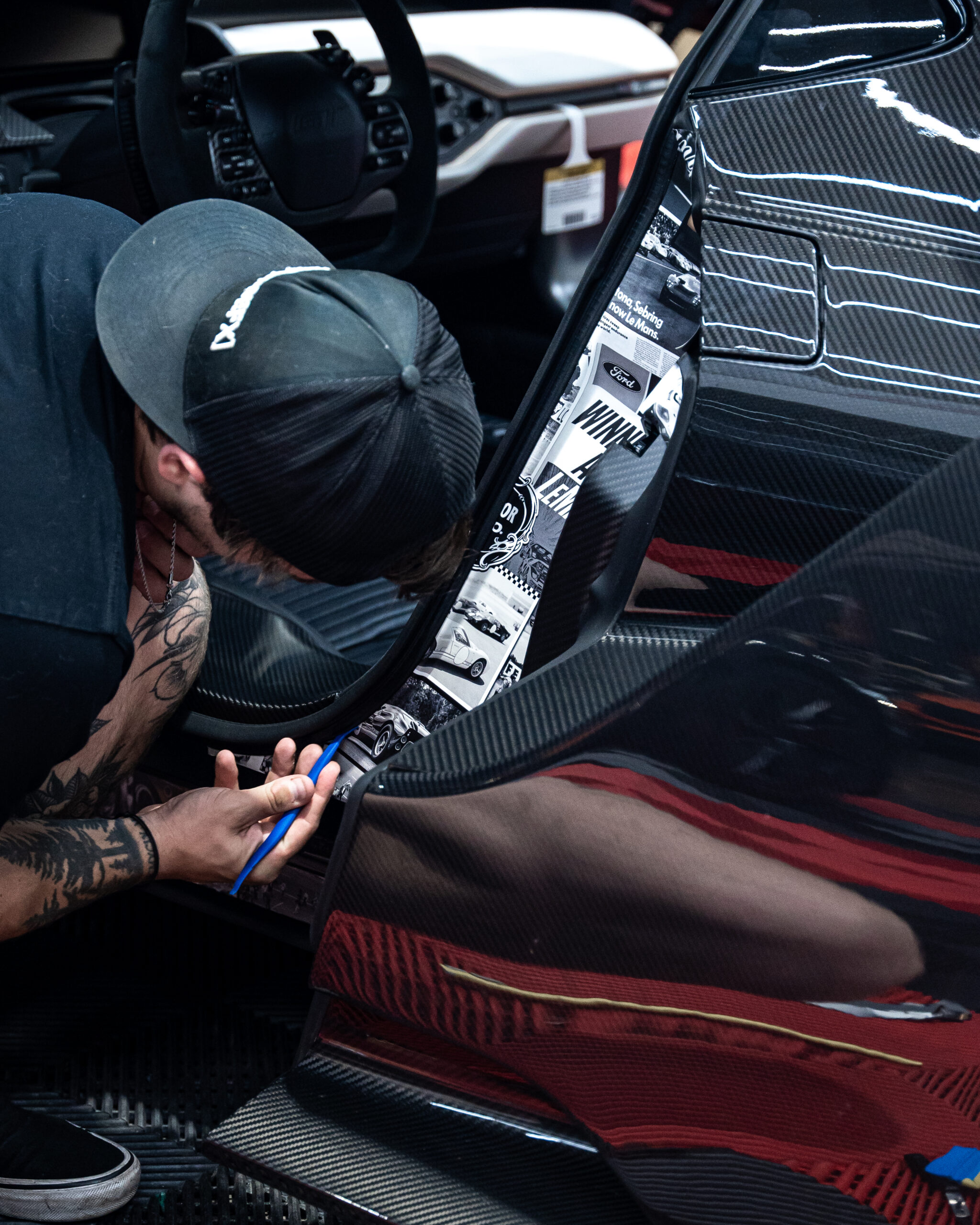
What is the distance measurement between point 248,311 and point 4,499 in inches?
10.2

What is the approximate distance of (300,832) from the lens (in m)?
1.33

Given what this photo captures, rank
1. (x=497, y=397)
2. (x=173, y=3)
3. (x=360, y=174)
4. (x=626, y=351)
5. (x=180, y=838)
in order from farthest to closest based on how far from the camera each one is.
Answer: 1. (x=497, y=397)
2. (x=360, y=174)
3. (x=173, y=3)
4. (x=180, y=838)
5. (x=626, y=351)

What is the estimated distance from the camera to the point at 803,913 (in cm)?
93

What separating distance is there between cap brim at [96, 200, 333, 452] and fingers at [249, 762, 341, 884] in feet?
1.53

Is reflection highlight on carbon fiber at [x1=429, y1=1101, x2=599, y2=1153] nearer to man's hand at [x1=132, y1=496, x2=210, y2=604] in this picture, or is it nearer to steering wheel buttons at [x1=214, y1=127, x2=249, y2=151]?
man's hand at [x1=132, y1=496, x2=210, y2=604]

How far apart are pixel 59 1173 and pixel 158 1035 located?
0.83 feet

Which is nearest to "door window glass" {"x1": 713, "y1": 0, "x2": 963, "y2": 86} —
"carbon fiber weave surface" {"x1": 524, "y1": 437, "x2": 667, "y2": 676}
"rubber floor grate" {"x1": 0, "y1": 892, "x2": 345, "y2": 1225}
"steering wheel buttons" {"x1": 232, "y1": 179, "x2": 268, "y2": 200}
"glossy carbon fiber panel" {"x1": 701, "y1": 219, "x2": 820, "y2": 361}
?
"glossy carbon fiber panel" {"x1": 701, "y1": 219, "x2": 820, "y2": 361}

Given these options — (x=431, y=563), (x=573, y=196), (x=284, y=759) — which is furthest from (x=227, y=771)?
(x=573, y=196)

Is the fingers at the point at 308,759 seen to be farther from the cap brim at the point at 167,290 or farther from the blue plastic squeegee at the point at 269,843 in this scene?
the cap brim at the point at 167,290

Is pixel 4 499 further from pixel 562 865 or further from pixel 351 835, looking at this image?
pixel 562 865

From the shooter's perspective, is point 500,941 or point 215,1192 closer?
point 500,941

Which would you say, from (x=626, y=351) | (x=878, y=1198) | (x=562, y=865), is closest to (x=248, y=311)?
(x=626, y=351)

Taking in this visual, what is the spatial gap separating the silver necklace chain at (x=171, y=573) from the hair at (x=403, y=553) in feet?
0.41

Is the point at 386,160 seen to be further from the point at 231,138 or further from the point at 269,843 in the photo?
the point at 269,843
